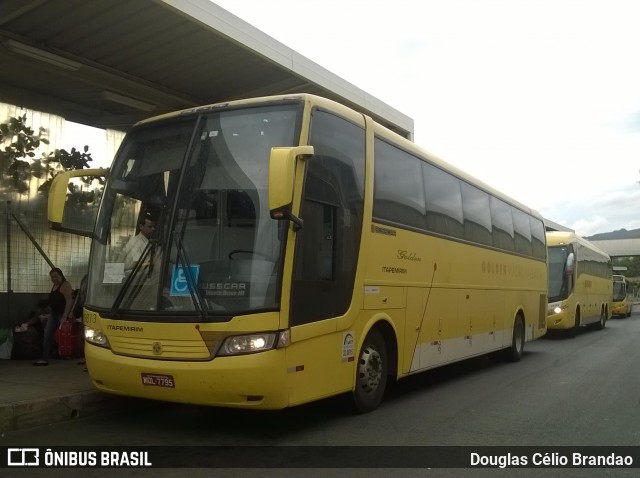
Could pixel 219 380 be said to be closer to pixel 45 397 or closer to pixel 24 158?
pixel 45 397

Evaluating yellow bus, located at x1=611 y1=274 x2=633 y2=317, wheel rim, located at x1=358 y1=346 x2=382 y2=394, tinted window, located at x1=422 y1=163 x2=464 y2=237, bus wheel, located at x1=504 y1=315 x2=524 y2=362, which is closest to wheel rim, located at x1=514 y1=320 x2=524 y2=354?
bus wheel, located at x1=504 y1=315 x2=524 y2=362

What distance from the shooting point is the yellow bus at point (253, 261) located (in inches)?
225

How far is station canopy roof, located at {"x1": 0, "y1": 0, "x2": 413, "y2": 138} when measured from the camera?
28.6ft

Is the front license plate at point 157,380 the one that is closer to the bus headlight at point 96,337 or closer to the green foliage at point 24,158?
the bus headlight at point 96,337

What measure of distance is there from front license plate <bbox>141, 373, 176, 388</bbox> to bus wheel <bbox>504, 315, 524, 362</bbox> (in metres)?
9.24

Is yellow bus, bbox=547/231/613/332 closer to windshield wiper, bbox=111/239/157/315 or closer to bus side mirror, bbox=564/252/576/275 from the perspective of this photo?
bus side mirror, bbox=564/252/576/275

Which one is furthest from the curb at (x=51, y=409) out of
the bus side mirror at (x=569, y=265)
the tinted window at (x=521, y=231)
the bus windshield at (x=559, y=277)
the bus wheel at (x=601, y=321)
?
the bus wheel at (x=601, y=321)

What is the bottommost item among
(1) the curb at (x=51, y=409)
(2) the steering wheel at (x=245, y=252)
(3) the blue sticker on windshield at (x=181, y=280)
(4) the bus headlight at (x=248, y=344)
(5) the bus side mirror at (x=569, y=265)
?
(1) the curb at (x=51, y=409)

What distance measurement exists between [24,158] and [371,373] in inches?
323

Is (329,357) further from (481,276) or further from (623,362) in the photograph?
(623,362)

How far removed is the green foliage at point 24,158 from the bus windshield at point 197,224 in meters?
5.72

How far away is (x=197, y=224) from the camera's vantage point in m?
6.08

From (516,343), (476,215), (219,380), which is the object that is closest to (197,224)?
(219,380)

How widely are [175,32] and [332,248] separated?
4925mm
